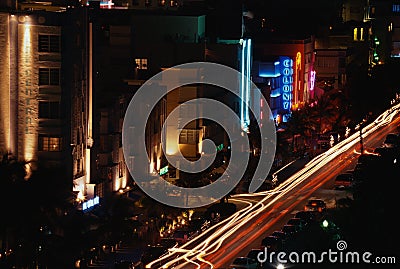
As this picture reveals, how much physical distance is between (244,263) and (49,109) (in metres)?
10.3

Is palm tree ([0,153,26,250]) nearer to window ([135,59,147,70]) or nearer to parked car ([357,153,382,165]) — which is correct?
parked car ([357,153,382,165])

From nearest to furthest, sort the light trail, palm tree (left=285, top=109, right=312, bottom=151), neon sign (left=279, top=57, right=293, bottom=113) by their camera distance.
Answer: the light trail → palm tree (left=285, top=109, right=312, bottom=151) → neon sign (left=279, top=57, right=293, bottom=113)

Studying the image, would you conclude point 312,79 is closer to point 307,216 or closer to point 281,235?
point 307,216

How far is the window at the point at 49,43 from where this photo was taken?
4025 centimetres

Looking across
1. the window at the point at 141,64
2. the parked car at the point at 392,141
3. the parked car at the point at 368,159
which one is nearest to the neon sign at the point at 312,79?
the parked car at the point at 392,141

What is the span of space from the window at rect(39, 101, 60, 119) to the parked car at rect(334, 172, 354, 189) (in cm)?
1057

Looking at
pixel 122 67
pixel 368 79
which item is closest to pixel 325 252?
pixel 122 67

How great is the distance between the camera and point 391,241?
3241 centimetres

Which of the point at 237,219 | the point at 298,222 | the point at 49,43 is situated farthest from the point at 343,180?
the point at 49,43

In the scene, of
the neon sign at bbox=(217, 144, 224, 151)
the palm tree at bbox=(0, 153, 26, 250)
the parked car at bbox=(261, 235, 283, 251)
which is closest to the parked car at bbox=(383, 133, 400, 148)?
the neon sign at bbox=(217, 144, 224, 151)
